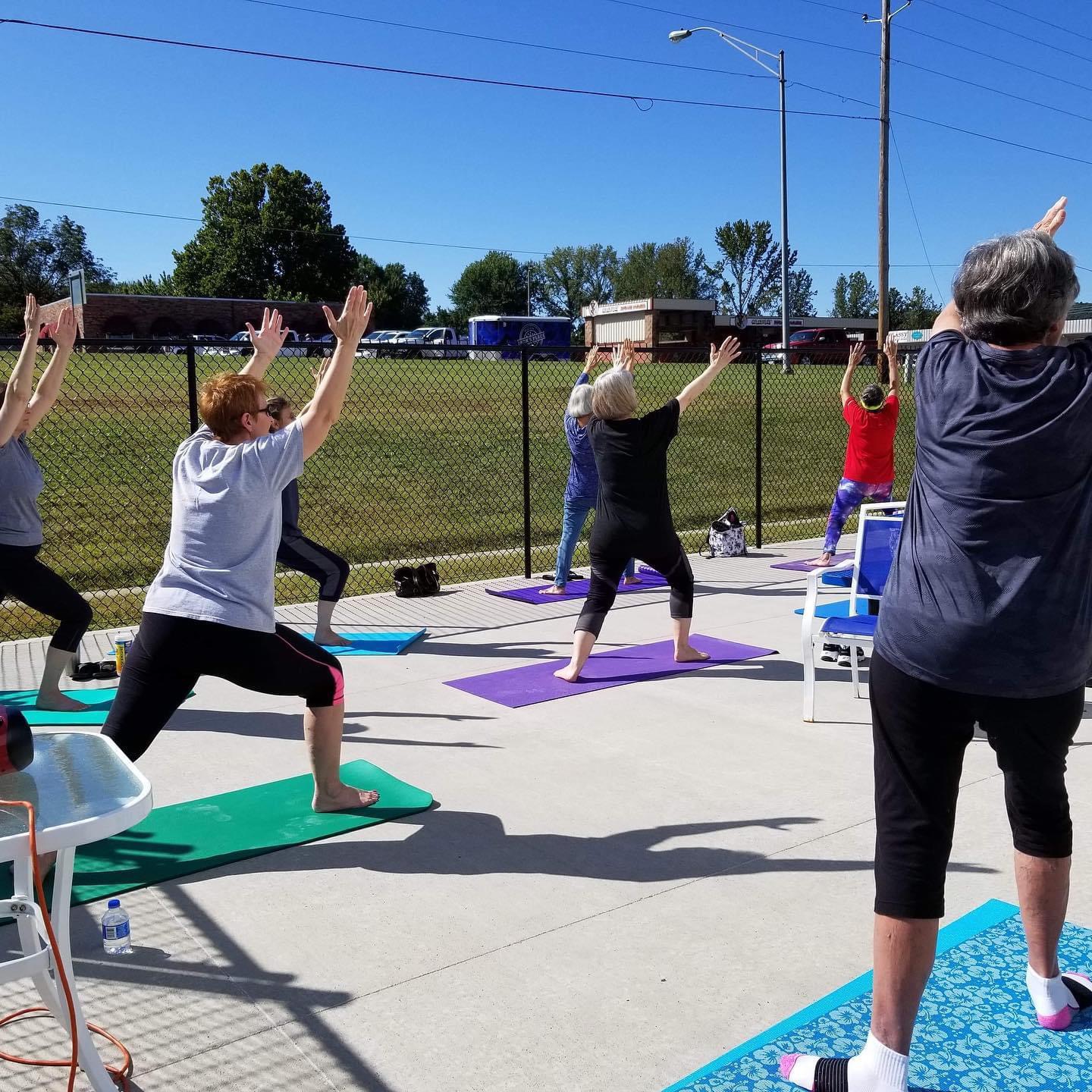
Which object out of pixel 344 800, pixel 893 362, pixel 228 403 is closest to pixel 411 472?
pixel 893 362

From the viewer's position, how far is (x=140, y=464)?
49.0 ft

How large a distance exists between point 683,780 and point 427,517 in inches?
382

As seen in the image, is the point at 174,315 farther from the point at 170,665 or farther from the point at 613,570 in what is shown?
the point at 170,665

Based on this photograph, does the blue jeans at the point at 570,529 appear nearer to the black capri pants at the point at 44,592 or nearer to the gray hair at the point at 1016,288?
the black capri pants at the point at 44,592

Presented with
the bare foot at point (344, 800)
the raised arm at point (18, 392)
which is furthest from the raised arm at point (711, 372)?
the raised arm at point (18, 392)

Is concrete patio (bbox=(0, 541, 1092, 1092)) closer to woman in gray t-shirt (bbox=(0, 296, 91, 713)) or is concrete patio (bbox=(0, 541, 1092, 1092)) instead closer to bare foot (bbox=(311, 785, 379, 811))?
bare foot (bbox=(311, 785, 379, 811))

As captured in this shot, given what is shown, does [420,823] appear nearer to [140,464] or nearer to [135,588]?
[135,588]

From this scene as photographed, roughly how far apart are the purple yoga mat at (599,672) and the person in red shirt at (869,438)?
303 cm

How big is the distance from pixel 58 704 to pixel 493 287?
336 ft

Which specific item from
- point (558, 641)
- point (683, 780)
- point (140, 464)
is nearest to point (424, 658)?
point (558, 641)

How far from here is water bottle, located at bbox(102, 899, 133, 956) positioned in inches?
128

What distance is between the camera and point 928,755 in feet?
7.51

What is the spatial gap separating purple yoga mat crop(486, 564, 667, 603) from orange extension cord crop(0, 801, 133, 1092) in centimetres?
624

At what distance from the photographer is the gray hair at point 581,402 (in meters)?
8.37
